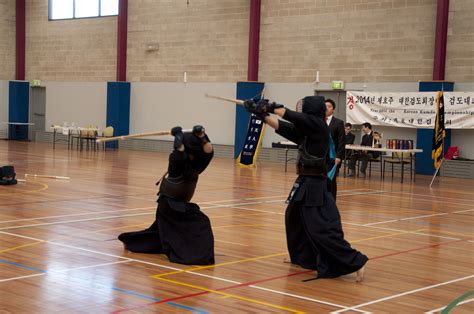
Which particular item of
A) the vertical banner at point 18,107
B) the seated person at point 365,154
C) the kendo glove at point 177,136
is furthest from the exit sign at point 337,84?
the kendo glove at point 177,136

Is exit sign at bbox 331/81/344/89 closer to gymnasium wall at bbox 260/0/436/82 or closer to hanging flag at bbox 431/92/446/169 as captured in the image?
gymnasium wall at bbox 260/0/436/82

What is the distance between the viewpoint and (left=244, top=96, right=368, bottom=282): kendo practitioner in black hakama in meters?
7.05

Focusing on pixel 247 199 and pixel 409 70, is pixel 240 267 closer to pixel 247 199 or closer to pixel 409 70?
pixel 247 199

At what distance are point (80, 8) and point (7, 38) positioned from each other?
428 cm

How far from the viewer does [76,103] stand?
104 feet

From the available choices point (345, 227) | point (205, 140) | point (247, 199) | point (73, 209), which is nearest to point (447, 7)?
point (247, 199)

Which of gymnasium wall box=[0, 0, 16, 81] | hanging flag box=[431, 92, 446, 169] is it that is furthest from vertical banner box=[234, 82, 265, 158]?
gymnasium wall box=[0, 0, 16, 81]

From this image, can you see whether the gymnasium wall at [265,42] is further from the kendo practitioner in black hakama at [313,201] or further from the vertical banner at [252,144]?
the kendo practitioner in black hakama at [313,201]

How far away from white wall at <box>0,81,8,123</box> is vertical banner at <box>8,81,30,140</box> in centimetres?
22

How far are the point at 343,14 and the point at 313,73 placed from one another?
7.23ft

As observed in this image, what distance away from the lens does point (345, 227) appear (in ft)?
35.7

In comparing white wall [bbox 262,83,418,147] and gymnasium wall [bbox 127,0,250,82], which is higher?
gymnasium wall [bbox 127,0,250,82]

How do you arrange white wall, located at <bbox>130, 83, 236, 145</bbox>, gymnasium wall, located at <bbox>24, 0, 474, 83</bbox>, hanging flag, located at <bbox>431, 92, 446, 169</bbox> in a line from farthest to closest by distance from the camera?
1. white wall, located at <bbox>130, 83, 236, 145</bbox>
2. gymnasium wall, located at <bbox>24, 0, 474, 83</bbox>
3. hanging flag, located at <bbox>431, 92, 446, 169</bbox>

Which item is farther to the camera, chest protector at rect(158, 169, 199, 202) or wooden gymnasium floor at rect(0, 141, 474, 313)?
chest protector at rect(158, 169, 199, 202)
